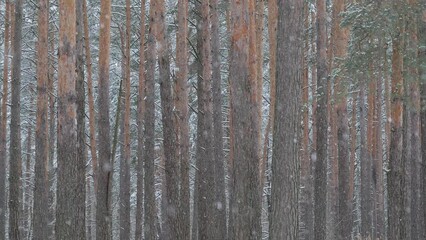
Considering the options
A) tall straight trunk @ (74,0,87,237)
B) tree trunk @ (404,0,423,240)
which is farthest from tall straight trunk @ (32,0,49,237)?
tree trunk @ (404,0,423,240)

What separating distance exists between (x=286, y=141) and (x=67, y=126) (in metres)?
3.33

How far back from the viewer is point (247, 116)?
11086 millimetres

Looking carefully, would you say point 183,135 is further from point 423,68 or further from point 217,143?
point 423,68

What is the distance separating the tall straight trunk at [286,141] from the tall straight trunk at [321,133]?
703cm

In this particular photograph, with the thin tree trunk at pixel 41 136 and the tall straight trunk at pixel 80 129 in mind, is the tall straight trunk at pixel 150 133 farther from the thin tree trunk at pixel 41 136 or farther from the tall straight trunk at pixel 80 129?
the tall straight trunk at pixel 80 129

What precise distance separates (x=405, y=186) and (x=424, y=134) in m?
3.33

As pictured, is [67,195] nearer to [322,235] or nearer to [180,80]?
[180,80]

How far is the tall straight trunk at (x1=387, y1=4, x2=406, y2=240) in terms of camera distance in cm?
1254

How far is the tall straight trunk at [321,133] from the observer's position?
16.0 m

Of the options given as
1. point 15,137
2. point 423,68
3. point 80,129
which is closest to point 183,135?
point 80,129

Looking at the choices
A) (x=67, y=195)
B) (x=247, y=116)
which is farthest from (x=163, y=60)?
(x=67, y=195)

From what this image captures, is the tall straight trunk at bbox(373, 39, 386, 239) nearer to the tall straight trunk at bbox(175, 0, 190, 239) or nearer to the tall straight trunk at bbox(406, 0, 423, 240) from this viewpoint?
the tall straight trunk at bbox(406, 0, 423, 240)

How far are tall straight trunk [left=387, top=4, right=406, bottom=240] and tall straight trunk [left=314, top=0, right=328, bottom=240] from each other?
9.78ft

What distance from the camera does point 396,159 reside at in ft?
41.9
